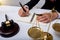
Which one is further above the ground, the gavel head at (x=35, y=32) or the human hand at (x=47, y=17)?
the human hand at (x=47, y=17)

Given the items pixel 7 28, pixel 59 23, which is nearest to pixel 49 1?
pixel 59 23

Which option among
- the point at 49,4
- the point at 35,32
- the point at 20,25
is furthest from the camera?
the point at 49,4

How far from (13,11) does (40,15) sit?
25 centimetres

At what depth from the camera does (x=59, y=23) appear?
113 centimetres

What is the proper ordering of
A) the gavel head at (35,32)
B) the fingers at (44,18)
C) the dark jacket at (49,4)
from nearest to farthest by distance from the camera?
the gavel head at (35,32) < the fingers at (44,18) < the dark jacket at (49,4)

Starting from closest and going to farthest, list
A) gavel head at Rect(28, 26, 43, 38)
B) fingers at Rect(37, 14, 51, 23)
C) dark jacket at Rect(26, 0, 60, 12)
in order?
gavel head at Rect(28, 26, 43, 38)
fingers at Rect(37, 14, 51, 23)
dark jacket at Rect(26, 0, 60, 12)

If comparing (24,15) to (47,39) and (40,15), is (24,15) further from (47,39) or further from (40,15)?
A: (47,39)

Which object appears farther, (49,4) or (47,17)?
(49,4)

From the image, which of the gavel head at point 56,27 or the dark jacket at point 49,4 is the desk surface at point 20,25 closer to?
the gavel head at point 56,27

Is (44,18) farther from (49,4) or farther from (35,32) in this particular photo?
(49,4)

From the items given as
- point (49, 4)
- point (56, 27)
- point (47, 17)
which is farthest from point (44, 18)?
point (49, 4)

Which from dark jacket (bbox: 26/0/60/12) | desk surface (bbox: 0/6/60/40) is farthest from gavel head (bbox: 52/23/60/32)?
dark jacket (bbox: 26/0/60/12)

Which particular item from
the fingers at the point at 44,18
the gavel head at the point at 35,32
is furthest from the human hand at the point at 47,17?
the gavel head at the point at 35,32

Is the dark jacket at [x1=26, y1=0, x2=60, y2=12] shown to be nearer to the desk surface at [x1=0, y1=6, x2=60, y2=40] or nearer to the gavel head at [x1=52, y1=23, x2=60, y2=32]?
the desk surface at [x1=0, y1=6, x2=60, y2=40]
